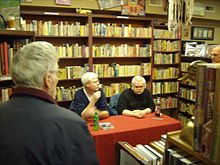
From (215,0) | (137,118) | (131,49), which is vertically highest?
(215,0)

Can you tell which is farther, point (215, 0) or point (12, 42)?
point (215, 0)

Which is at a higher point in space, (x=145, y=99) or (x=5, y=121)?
(x=5, y=121)

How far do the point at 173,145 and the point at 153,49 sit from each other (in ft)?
12.7

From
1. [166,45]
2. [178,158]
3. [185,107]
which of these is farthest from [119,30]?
[178,158]

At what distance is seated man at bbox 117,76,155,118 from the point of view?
309 cm

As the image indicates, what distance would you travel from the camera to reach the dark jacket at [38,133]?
860 millimetres

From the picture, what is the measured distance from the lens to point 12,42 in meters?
2.16

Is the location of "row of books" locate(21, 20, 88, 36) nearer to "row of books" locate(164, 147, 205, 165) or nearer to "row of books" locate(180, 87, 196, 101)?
"row of books" locate(180, 87, 196, 101)

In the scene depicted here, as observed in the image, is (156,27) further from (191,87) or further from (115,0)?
(191,87)

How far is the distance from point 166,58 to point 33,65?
4.34m

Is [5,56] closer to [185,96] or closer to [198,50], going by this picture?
[198,50]

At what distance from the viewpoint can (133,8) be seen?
4.46 metres

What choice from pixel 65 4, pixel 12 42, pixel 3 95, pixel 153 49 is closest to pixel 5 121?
pixel 3 95

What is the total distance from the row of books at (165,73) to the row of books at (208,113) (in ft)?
13.3
